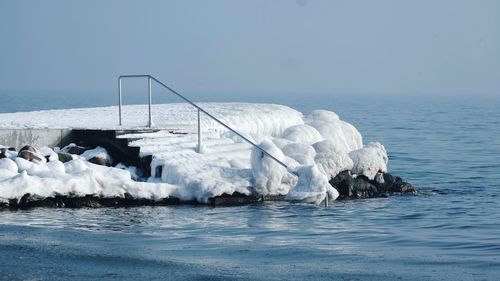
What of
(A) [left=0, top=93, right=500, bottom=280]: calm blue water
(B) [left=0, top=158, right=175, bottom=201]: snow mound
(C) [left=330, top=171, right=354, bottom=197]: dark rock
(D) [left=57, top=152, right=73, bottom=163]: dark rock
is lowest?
(A) [left=0, top=93, right=500, bottom=280]: calm blue water

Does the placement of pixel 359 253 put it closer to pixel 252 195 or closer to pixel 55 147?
pixel 252 195

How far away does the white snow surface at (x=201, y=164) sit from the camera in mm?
18562

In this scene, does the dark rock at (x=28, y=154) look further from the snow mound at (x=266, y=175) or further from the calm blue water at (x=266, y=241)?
the snow mound at (x=266, y=175)

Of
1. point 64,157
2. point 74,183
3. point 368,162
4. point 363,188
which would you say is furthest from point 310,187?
point 64,157

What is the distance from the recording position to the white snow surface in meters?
18.6

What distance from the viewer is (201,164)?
65.5 feet

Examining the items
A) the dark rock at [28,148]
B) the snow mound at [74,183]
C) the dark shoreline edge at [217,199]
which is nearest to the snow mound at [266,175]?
the dark shoreline edge at [217,199]

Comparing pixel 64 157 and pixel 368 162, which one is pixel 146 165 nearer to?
pixel 64 157

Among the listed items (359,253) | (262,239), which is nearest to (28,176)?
(262,239)

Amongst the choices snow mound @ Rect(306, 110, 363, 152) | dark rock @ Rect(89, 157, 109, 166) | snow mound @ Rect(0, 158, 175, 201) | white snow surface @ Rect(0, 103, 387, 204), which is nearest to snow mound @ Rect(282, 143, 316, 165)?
white snow surface @ Rect(0, 103, 387, 204)

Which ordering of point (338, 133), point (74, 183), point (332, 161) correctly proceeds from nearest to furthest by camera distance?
point (74, 183)
point (332, 161)
point (338, 133)

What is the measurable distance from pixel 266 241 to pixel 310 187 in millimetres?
3764

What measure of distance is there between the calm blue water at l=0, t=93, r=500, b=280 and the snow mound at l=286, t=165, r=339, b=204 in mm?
240

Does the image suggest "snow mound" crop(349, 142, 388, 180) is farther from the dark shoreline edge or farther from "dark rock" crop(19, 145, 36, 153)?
"dark rock" crop(19, 145, 36, 153)
